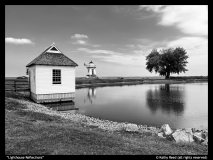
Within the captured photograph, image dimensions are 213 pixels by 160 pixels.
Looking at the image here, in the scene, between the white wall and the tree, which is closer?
the white wall

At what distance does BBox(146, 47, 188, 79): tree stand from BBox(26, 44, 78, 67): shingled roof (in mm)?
66108

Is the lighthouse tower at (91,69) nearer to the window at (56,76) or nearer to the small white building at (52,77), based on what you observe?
the small white building at (52,77)

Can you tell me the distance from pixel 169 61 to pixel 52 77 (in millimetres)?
73302

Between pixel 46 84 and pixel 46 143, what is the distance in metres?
15.1

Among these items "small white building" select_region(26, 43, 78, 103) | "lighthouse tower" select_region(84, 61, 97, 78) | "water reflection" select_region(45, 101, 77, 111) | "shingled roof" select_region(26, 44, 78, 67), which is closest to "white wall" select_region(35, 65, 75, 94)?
"small white building" select_region(26, 43, 78, 103)

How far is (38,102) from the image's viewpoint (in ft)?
64.0

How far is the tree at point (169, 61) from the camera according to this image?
7577cm

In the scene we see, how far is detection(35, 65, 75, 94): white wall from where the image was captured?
1912cm

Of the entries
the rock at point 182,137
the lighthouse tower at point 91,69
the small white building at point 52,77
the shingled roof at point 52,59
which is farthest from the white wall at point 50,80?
the lighthouse tower at point 91,69

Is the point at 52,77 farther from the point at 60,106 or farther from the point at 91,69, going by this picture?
the point at 91,69

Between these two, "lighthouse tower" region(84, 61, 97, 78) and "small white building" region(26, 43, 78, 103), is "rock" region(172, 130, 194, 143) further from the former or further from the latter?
"lighthouse tower" region(84, 61, 97, 78)

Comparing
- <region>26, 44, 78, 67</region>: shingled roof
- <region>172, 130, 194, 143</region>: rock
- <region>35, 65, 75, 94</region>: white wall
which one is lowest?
<region>172, 130, 194, 143</region>: rock
